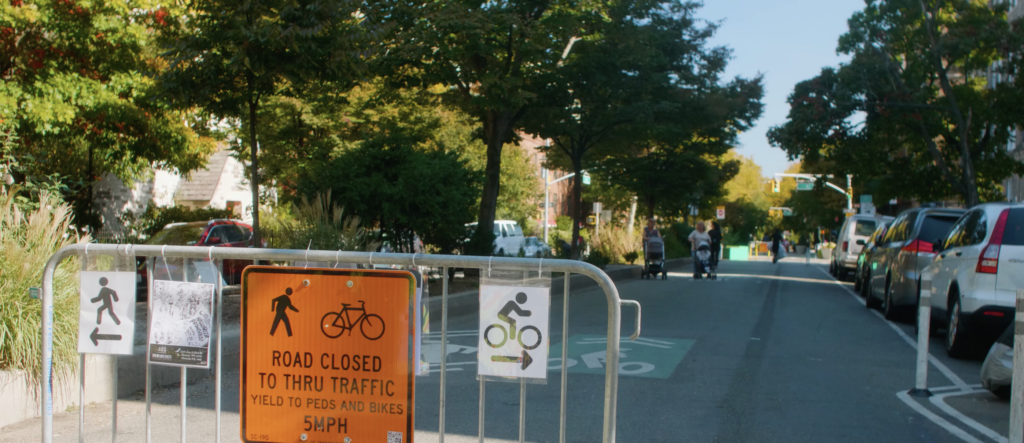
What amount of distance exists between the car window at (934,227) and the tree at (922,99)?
10.1 meters

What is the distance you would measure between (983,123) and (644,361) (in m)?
19.4

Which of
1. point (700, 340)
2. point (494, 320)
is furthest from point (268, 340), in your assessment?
point (700, 340)

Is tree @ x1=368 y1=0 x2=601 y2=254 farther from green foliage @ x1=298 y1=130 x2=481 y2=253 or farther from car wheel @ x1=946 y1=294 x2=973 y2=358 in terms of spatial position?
car wheel @ x1=946 y1=294 x2=973 y2=358

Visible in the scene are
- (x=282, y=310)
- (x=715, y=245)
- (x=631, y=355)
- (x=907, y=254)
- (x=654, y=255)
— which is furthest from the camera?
(x=715, y=245)

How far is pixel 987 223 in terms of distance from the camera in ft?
30.2

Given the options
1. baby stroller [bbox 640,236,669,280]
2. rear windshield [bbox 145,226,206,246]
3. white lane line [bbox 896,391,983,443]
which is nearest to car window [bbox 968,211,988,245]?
white lane line [bbox 896,391,983,443]

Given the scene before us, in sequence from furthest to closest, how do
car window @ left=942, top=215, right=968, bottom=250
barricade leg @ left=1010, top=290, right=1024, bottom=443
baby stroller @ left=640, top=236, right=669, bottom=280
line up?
baby stroller @ left=640, top=236, right=669, bottom=280 < car window @ left=942, top=215, right=968, bottom=250 < barricade leg @ left=1010, top=290, right=1024, bottom=443

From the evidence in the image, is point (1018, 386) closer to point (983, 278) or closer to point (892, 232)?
point (983, 278)

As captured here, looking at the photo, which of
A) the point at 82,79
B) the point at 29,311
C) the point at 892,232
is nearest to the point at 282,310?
the point at 29,311

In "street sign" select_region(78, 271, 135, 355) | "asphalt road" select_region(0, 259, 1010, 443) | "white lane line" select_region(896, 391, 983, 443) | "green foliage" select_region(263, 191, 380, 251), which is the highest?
"green foliage" select_region(263, 191, 380, 251)

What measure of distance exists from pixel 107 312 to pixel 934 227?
39.9ft

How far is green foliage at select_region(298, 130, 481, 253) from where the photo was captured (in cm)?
1466

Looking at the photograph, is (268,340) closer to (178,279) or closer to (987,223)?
(178,279)

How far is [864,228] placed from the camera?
2669 cm
